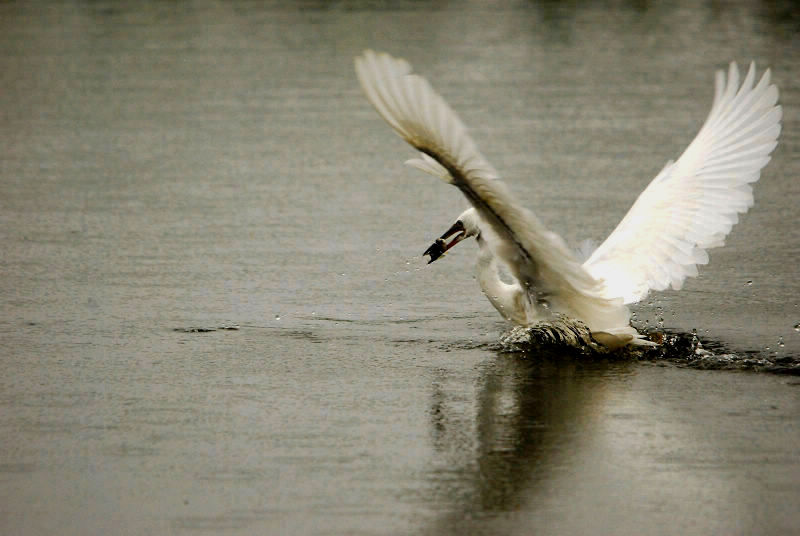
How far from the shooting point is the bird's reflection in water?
5953 millimetres

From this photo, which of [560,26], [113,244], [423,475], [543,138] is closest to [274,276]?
[113,244]

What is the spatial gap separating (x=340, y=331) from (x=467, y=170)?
2.18 m

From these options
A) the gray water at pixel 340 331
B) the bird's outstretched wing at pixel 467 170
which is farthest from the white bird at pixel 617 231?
the gray water at pixel 340 331

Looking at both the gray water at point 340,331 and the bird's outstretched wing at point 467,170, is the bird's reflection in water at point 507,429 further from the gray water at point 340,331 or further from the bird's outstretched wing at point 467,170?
the bird's outstretched wing at point 467,170

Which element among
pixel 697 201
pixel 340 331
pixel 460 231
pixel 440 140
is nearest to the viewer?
pixel 440 140

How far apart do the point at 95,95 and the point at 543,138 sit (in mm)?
6236

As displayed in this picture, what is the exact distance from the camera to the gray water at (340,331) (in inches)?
236

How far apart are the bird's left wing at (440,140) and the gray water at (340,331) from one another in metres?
0.95

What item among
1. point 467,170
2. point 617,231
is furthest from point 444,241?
point 467,170

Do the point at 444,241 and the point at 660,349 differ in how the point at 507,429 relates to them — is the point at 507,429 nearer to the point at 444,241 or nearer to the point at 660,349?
the point at 660,349

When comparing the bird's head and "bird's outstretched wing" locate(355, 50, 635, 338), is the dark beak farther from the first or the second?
"bird's outstretched wing" locate(355, 50, 635, 338)

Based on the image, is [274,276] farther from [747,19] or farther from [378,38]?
[747,19]

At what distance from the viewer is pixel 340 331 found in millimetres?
8625

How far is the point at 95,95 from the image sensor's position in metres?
17.8
